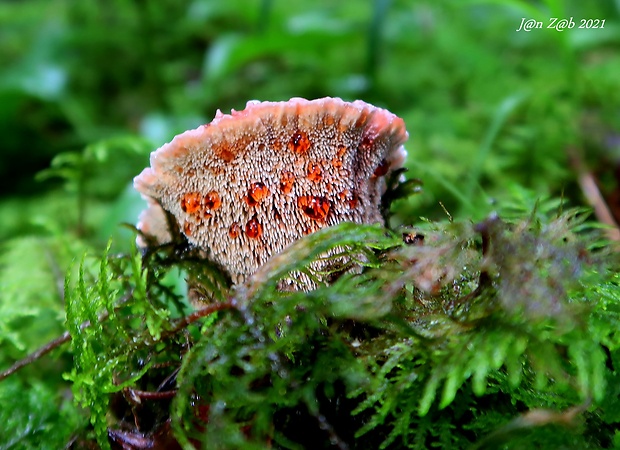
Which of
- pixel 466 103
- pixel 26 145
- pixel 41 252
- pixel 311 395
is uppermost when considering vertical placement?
pixel 26 145

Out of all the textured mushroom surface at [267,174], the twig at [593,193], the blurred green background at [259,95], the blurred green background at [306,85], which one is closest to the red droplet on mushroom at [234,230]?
the textured mushroom surface at [267,174]

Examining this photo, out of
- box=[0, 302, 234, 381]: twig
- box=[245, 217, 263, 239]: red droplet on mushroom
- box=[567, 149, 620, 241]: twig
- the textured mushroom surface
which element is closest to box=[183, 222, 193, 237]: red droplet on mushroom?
the textured mushroom surface

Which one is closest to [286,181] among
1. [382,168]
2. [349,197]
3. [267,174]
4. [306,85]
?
[267,174]

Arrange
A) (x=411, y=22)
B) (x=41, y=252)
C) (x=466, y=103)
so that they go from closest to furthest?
1. (x=41, y=252)
2. (x=466, y=103)
3. (x=411, y=22)

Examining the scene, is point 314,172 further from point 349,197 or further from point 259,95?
point 259,95

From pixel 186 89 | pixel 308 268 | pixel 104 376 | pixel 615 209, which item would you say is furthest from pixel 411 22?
pixel 104 376

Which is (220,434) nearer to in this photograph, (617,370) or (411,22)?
(617,370)

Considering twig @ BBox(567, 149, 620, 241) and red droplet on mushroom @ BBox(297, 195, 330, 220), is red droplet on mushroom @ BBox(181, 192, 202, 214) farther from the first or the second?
twig @ BBox(567, 149, 620, 241)

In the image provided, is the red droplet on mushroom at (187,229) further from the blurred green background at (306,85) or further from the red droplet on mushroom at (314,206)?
the blurred green background at (306,85)
